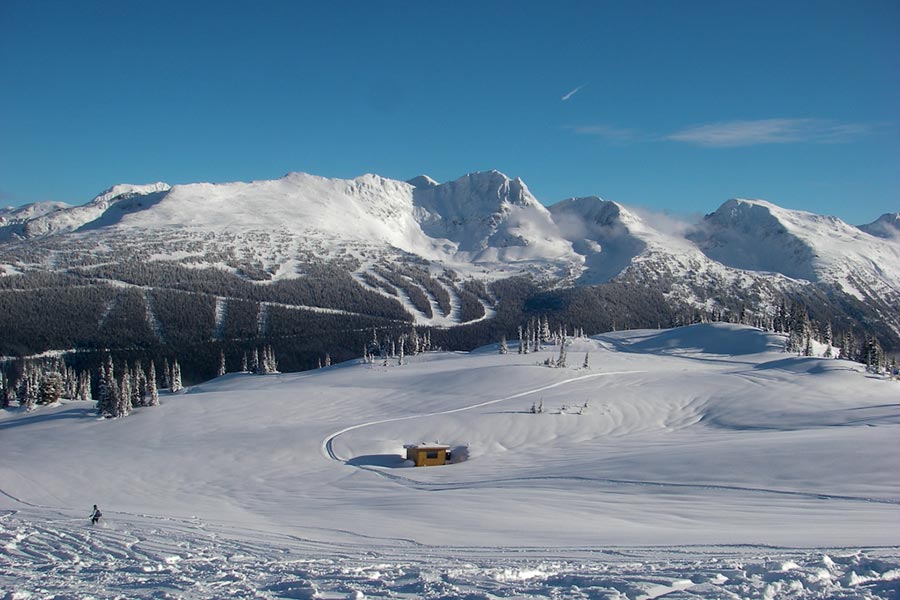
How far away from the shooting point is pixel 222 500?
115 ft

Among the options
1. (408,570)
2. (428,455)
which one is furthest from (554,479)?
(408,570)

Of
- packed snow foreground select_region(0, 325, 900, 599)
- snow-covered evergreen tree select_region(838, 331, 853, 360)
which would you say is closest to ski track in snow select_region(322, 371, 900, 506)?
packed snow foreground select_region(0, 325, 900, 599)

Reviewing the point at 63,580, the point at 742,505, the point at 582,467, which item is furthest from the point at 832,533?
the point at 63,580

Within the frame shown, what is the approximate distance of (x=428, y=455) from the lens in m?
46.4

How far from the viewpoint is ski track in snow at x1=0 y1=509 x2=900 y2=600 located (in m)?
13.2

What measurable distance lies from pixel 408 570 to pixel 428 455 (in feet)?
99.9

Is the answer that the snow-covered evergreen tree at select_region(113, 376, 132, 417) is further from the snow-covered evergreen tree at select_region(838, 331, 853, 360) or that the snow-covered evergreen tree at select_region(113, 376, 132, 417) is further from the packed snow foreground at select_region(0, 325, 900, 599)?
the snow-covered evergreen tree at select_region(838, 331, 853, 360)

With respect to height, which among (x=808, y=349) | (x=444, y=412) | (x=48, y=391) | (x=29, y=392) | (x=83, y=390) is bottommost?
(x=83, y=390)

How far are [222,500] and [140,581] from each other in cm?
2007

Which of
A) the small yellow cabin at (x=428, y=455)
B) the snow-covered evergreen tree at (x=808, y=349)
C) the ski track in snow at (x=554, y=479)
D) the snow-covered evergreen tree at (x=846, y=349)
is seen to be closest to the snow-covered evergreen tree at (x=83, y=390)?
the ski track in snow at (x=554, y=479)

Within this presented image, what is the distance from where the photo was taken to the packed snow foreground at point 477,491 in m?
15.0

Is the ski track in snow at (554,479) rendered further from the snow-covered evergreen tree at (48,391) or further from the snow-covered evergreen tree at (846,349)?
the snow-covered evergreen tree at (846,349)

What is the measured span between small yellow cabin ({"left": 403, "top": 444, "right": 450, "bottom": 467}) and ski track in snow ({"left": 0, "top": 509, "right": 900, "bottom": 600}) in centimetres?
2420

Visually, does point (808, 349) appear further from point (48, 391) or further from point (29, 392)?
point (29, 392)
